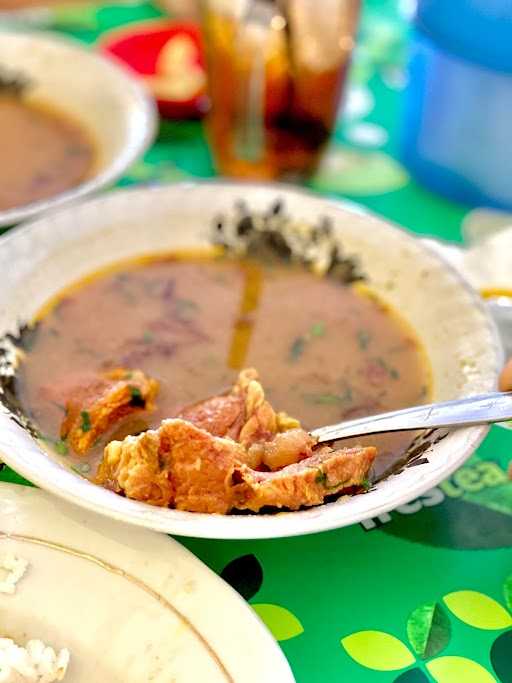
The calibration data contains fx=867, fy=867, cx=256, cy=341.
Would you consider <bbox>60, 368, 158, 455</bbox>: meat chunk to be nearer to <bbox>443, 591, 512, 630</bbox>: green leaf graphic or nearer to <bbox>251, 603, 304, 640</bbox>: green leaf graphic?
<bbox>251, 603, 304, 640</bbox>: green leaf graphic

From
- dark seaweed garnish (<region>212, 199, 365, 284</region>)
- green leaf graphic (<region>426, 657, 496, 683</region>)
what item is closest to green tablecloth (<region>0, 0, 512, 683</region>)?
green leaf graphic (<region>426, 657, 496, 683</region>)

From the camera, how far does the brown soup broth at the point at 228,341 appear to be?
52.6 inches

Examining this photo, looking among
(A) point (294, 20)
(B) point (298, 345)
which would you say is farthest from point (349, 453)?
(A) point (294, 20)

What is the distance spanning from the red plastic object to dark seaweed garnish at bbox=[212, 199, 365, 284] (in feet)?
2.07

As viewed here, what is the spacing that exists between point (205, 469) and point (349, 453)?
0.20 metres

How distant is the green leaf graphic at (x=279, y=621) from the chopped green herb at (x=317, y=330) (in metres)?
0.51

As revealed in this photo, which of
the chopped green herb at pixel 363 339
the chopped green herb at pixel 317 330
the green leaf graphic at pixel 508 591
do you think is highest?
the chopped green herb at pixel 363 339

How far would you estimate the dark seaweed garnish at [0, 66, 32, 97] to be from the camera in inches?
86.0

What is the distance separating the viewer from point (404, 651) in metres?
1.09

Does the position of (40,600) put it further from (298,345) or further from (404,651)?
(298,345)

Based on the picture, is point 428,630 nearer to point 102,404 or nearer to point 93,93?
point 102,404

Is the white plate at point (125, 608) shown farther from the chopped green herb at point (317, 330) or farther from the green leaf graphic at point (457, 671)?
the chopped green herb at point (317, 330)

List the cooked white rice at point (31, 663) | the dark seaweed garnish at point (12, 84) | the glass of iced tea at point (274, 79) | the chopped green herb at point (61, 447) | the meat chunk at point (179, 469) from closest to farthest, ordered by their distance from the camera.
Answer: the cooked white rice at point (31, 663) → the meat chunk at point (179, 469) → the chopped green herb at point (61, 447) → the glass of iced tea at point (274, 79) → the dark seaweed garnish at point (12, 84)

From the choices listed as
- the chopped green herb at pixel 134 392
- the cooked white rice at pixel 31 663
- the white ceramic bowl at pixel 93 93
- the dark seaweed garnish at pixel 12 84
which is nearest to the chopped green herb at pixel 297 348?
the chopped green herb at pixel 134 392
